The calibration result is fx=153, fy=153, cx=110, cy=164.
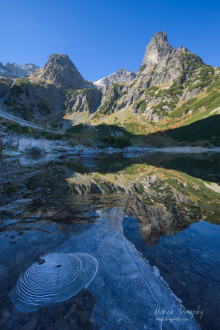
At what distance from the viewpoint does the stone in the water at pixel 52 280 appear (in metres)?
2.29

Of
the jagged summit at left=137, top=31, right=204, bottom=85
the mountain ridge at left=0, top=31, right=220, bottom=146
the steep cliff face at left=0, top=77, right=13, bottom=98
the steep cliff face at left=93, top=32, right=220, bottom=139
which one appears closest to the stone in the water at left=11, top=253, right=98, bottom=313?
the steep cliff face at left=93, top=32, right=220, bottom=139

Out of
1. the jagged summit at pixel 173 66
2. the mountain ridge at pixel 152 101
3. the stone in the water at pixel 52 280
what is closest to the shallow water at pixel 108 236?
the stone in the water at pixel 52 280

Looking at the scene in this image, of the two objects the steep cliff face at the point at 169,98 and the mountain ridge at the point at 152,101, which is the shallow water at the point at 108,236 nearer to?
the steep cliff face at the point at 169,98

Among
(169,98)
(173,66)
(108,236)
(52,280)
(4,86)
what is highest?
(173,66)

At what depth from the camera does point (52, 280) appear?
2594 millimetres

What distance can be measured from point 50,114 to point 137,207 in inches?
7778

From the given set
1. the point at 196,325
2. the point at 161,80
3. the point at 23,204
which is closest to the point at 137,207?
the point at 196,325

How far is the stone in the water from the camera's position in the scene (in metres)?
2.29

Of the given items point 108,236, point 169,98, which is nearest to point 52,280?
point 108,236

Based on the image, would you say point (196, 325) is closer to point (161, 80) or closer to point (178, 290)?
point (178, 290)

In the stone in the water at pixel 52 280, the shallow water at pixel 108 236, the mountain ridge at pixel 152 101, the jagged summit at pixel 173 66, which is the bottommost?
the shallow water at pixel 108 236

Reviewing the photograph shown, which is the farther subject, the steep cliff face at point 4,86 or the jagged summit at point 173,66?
the jagged summit at point 173,66

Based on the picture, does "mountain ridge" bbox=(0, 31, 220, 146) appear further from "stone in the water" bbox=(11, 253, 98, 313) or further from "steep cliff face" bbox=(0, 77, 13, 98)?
"stone in the water" bbox=(11, 253, 98, 313)

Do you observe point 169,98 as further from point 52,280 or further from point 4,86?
point 52,280
